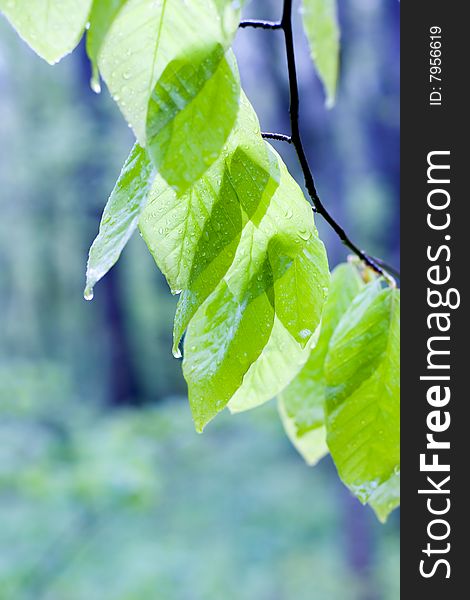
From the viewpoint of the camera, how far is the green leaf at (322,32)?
33 centimetres

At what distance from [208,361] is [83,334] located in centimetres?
685

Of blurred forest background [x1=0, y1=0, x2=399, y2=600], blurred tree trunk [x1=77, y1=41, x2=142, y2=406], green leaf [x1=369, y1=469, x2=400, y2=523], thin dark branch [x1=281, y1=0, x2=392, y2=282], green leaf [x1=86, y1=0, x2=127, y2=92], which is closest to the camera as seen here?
green leaf [x1=86, y1=0, x2=127, y2=92]

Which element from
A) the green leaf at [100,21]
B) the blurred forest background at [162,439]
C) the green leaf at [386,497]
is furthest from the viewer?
the blurred forest background at [162,439]

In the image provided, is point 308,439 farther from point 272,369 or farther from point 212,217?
point 212,217

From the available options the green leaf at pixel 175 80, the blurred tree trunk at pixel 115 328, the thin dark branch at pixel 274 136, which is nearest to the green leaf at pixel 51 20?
the green leaf at pixel 175 80

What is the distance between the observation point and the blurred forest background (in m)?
2.46

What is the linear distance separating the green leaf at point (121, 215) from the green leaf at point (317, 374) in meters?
0.23

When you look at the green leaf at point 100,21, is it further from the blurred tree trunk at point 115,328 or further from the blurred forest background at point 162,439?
the blurred tree trunk at point 115,328

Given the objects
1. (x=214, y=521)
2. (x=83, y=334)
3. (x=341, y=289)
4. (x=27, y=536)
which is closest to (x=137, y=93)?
(x=341, y=289)

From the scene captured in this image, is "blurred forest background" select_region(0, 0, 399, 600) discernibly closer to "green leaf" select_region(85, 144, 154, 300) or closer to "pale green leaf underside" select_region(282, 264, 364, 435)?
"pale green leaf underside" select_region(282, 264, 364, 435)

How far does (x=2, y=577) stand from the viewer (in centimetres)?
220

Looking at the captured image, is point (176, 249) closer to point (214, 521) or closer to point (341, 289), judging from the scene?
point (341, 289)

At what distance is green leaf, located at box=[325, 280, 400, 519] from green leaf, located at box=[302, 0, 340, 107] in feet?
0.43

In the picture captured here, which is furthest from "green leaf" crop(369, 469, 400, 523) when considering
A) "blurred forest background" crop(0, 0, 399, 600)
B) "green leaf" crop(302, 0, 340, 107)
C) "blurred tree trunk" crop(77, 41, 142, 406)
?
"blurred tree trunk" crop(77, 41, 142, 406)
